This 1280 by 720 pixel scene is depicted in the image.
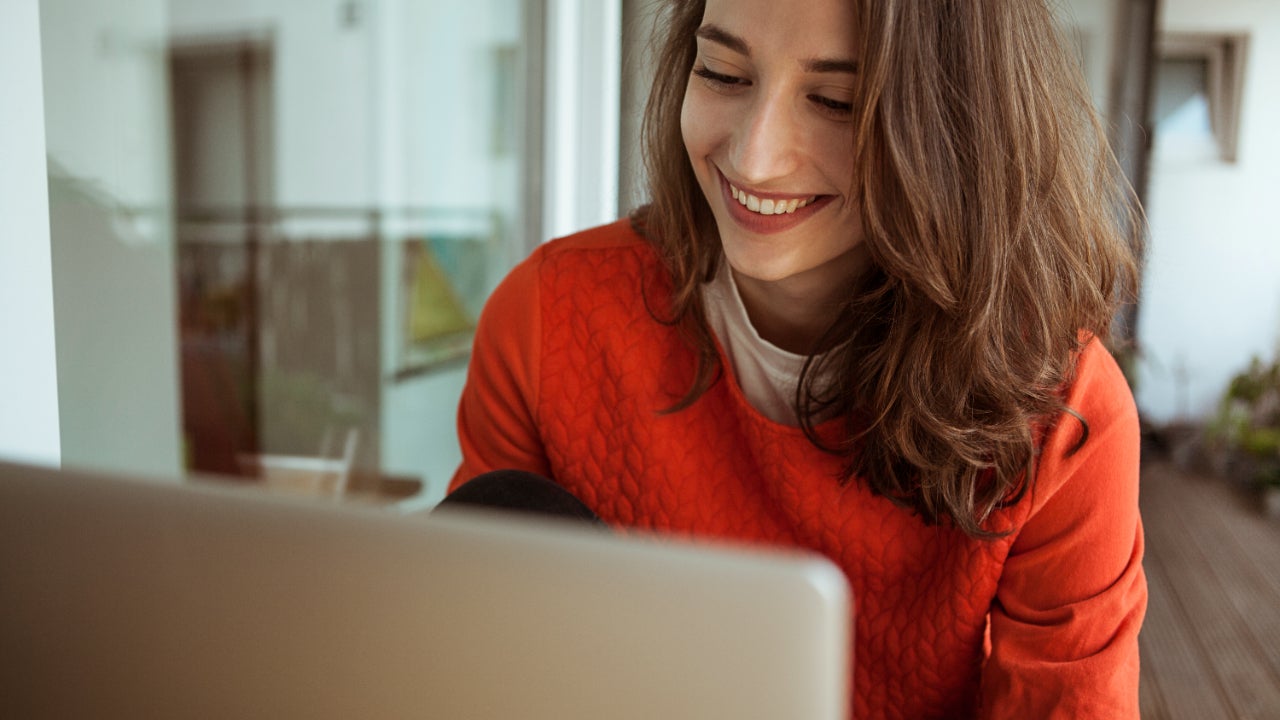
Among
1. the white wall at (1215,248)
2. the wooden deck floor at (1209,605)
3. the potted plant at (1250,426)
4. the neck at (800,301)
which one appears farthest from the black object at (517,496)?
the white wall at (1215,248)

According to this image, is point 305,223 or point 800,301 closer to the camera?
point 800,301

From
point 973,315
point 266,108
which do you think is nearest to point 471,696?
point 973,315

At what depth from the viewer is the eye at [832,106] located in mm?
848

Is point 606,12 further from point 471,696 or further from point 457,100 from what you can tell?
point 471,696

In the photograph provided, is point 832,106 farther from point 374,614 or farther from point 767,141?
point 374,614

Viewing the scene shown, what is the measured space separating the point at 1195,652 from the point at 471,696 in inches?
102

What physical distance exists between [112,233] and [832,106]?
912mm

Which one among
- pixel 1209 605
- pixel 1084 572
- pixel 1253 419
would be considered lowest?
pixel 1209 605

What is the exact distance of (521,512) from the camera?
2.82ft

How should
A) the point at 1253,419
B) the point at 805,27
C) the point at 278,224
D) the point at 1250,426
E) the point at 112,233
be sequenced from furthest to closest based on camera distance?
the point at 1253,419
the point at 1250,426
the point at 278,224
the point at 112,233
the point at 805,27

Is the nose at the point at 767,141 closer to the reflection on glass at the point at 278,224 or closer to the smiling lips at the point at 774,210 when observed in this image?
the smiling lips at the point at 774,210

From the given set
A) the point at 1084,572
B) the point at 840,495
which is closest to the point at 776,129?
the point at 840,495

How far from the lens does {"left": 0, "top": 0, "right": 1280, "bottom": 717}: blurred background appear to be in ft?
3.50

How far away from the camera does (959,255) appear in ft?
2.85
